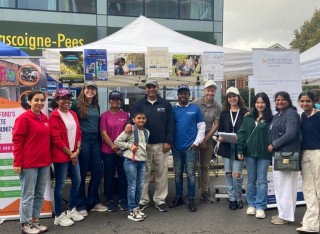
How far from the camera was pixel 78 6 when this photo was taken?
49.2 feet

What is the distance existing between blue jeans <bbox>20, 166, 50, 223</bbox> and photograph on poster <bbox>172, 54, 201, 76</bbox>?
299cm

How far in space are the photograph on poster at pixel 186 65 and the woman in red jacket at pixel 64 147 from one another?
2.26 m

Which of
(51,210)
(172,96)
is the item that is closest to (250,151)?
(51,210)

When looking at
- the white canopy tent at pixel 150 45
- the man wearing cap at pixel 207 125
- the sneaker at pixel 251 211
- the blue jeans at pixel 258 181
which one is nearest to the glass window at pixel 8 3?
the white canopy tent at pixel 150 45

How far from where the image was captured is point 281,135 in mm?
4637

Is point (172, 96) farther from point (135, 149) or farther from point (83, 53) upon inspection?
point (135, 149)

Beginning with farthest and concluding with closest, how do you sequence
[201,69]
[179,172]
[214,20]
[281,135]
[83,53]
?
[214,20] → [201,69] → [83,53] → [179,172] → [281,135]

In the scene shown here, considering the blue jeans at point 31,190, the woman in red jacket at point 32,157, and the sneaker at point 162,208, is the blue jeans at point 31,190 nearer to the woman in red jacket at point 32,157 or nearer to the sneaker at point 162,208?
the woman in red jacket at point 32,157

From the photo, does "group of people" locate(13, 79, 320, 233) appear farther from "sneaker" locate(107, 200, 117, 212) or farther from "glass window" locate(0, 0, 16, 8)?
"glass window" locate(0, 0, 16, 8)

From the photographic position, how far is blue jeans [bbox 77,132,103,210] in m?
5.11

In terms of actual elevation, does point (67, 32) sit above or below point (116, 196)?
above

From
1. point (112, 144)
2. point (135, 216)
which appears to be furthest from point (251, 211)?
point (112, 144)

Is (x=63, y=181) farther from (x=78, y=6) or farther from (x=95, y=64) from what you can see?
(x=78, y=6)

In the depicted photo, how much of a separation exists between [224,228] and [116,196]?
2.20m
